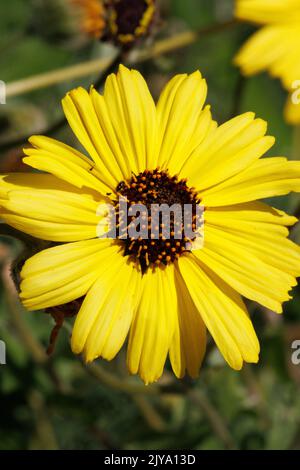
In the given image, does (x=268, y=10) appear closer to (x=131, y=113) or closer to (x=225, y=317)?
(x=131, y=113)

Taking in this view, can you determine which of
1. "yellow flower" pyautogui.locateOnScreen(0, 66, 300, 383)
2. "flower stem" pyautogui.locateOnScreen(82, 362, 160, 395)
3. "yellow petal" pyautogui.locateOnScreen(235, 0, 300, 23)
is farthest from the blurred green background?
"yellow flower" pyautogui.locateOnScreen(0, 66, 300, 383)

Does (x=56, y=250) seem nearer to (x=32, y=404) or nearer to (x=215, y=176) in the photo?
(x=215, y=176)

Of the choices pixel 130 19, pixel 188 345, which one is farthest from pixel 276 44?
pixel 188 345

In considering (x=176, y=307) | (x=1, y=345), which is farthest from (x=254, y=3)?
(x=1, y=345)

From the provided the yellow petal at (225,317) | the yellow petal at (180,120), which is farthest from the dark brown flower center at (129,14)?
the yellow petal at (225,317)

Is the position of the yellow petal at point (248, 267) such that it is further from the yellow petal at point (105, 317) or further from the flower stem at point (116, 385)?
the flower stem at point (116, 385)
